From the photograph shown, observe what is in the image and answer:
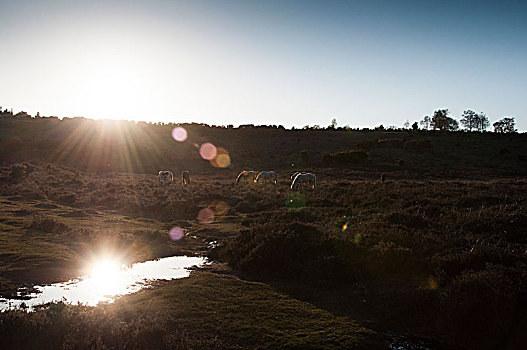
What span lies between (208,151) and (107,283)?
206 ft

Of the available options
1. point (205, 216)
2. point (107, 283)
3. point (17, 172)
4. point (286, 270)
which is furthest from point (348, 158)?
point (107, 283)

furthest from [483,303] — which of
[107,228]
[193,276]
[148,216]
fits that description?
[148,216]

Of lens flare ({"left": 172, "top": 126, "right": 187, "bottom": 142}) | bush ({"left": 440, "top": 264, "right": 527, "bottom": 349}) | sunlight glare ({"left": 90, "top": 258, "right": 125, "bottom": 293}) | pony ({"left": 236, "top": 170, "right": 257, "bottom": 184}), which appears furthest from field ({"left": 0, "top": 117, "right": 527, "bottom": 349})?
lens flare ({"left": 172, "top": 126, "right": 187, "bottom": 142})

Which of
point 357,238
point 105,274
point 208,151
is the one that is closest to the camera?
point 105,274

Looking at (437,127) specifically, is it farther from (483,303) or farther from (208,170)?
(483,303)

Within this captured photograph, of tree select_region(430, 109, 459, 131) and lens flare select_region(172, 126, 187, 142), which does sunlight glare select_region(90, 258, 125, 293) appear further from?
tree select_region(430, 109, 459, 131)

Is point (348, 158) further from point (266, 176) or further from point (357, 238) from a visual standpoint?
point (357, 238)

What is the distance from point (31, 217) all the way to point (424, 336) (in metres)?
18.8

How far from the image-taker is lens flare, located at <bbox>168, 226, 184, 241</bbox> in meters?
17.3

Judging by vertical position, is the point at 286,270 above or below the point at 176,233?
above

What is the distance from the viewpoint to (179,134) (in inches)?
3403

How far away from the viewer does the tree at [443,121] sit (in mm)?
145750

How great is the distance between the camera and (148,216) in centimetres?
2338

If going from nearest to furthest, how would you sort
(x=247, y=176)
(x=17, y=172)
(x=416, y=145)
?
(x=17, y=172)
(x=247, y=176)
(x=416, y=145)
